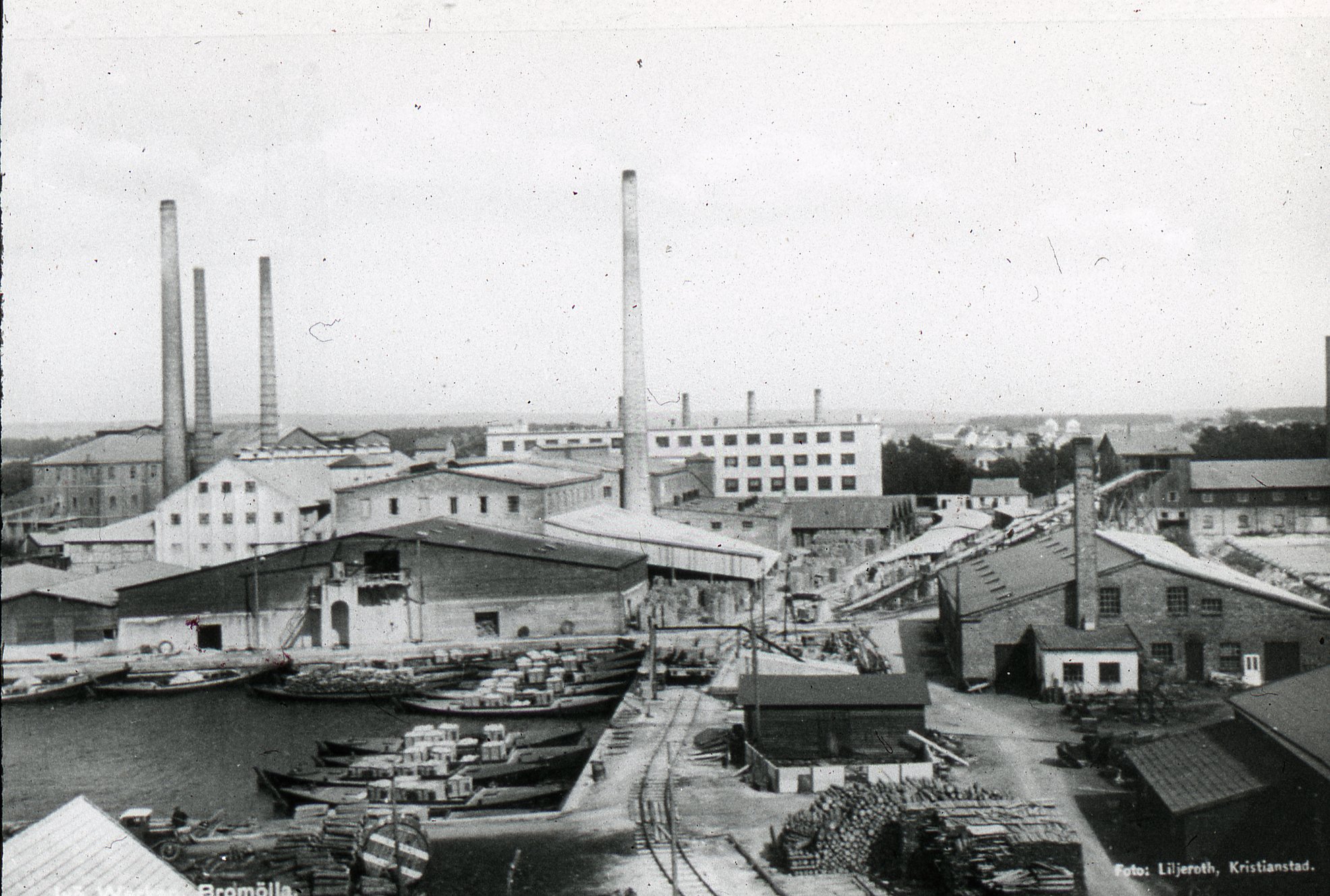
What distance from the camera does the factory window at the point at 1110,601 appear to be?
26438mm

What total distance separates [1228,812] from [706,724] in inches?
474

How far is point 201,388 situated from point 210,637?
18789mm

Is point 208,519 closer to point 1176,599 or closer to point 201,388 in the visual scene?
point 201,388

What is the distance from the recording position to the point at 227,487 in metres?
44.8

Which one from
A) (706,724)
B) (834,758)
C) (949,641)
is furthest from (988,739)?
(949,641)

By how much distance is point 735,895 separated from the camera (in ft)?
49.1

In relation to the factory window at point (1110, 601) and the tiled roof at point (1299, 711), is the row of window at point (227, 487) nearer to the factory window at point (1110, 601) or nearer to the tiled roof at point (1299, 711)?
the factory window at point (1110, 601)

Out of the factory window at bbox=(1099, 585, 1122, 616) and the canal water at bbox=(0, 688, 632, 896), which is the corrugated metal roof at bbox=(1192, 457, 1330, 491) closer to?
the factory window at bbox=(1099, 585, 1122, 616)

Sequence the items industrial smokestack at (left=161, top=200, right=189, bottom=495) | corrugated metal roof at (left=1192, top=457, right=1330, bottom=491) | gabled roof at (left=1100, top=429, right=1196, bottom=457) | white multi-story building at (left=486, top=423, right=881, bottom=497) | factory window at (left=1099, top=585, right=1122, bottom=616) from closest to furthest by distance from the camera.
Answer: factory window at (left=1099, top=585, right=1122, bottom=616)
industrial smokestack at (left=161, top=200, right=189, bottom=495)
corrugated metal roof at (left=1192, top=457, right=1330, bottom=491)
gabled roof at (left=1100, top=429, right=1196, bottom=457)
white multi-story building at (left=486, top=423, right=881, bottom=497)

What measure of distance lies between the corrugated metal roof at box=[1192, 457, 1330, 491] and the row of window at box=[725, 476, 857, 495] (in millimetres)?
22878

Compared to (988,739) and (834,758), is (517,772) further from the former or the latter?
(988,739)

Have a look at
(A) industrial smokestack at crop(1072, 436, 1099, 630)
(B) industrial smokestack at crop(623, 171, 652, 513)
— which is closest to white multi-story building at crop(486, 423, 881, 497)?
(B) industrial smokestack at crop(623, 171, 652, 513)

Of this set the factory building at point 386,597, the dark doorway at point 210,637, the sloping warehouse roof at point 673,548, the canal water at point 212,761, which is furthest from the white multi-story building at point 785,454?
the canal water at point 212,761

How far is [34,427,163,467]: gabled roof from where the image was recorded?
2258 inches
